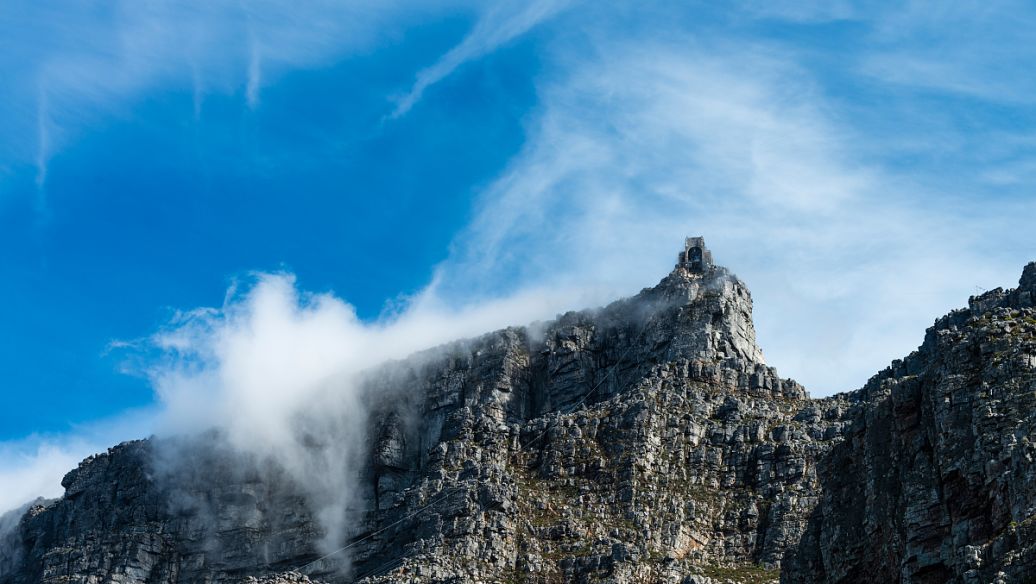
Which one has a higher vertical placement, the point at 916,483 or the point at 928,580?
the point at 916,483

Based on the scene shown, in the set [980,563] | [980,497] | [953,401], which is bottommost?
[980,563]

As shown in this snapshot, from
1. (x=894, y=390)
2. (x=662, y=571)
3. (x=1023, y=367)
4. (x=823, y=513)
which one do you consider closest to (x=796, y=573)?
(x=823, y=513)

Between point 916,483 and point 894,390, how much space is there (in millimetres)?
12169

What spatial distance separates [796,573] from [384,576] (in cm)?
7867

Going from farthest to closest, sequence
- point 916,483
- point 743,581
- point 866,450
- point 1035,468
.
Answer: point 743,581, point 866,450, point 916,483, point 1035,468

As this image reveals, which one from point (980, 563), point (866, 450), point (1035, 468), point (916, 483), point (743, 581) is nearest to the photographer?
point (980, 563)

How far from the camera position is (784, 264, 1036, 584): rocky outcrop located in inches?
4296

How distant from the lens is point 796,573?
13062 cm

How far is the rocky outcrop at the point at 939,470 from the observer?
10912 centimetres

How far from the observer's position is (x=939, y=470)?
116688mm

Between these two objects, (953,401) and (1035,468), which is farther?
(953,401)

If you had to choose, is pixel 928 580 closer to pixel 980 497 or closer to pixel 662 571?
pixel 980 497

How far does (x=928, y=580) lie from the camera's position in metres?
110

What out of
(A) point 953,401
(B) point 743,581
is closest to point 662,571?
(B) point 743,581
